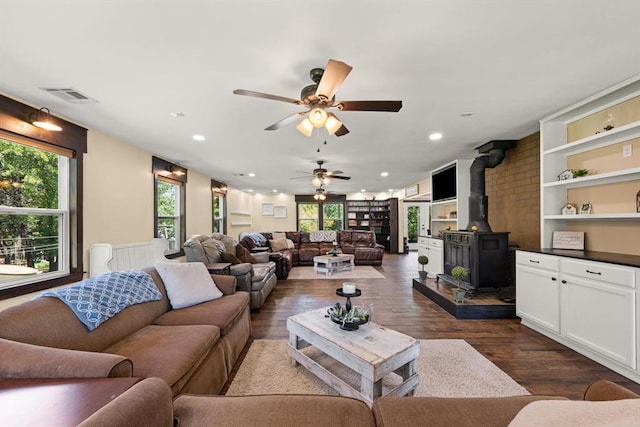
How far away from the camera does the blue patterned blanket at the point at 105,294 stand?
5.41 feet

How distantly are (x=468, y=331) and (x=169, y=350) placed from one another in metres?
2.95

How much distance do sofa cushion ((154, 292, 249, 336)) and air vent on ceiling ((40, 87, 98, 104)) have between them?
83.3 inches

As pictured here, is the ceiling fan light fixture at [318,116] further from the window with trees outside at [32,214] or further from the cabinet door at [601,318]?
the window with trees outside at [32,214]

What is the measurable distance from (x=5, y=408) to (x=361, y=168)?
5510 millimetres

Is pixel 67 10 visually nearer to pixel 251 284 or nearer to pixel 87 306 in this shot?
pixel 87 306

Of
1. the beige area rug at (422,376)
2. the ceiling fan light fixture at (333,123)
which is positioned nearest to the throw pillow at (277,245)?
the beige area rug at (422,376)

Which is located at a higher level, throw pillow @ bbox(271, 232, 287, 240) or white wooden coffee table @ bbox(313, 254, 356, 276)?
throw pillow @ bbox(271, 232, 287, 240)

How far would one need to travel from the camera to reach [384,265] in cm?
729

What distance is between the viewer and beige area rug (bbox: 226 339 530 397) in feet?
6.21

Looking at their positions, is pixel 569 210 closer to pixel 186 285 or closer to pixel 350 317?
pixel 350 317

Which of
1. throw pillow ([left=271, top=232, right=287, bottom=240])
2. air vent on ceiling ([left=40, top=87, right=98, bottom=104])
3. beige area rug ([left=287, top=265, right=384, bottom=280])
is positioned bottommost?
beige area rug ([left=287, top=265, right=384, bottom=280])

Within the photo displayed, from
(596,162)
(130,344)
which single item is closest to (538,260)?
(596,162)

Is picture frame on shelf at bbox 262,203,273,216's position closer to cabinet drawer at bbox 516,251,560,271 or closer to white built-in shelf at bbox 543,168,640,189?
cabinet drawer at bbox 516,251,560,271

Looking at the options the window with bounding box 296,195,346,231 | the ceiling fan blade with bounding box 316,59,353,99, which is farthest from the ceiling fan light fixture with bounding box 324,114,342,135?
the window with bounding box 296,195,346,231
